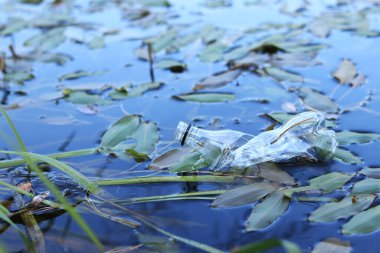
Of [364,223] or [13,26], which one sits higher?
[364,223]

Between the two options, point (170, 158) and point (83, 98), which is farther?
point (83, 98)

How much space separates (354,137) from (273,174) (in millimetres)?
255

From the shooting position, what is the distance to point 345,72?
1.52 meters

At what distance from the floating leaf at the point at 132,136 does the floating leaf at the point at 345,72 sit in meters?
0.58

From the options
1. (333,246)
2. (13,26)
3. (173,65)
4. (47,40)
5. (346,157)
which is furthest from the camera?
A: (13,26)

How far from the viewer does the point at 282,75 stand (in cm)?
154

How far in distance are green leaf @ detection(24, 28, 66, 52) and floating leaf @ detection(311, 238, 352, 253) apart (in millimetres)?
1446

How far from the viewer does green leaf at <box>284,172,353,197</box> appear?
0.94 meters

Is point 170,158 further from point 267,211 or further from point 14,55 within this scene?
point 14,55

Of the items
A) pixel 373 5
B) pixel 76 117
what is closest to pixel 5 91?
pixel 76 117

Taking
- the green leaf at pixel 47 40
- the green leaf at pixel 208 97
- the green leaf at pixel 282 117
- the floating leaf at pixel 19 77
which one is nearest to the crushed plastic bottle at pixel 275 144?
the green leaf at pixel 282 117

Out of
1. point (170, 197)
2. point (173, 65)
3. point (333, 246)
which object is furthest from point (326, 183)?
point (173, 65)

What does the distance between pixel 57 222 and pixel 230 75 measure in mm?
795

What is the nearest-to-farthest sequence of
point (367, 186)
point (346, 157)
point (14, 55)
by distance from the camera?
point (367, 186) → point (346, 157) → point (14, 55)
